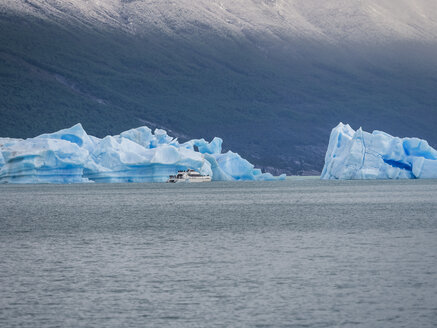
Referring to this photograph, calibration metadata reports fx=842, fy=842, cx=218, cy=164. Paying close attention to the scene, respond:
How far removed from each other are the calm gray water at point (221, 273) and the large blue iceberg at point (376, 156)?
2509cm

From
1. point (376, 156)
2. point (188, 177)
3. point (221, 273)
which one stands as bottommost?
point (221, 273)

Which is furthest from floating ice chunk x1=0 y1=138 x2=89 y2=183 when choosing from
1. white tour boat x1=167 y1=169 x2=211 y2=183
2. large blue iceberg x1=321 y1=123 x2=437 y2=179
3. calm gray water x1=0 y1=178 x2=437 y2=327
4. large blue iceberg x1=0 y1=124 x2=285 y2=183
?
calm gray water x1=0 y1=178 x2=437 y2=327

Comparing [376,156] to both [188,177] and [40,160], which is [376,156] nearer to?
[188,177]

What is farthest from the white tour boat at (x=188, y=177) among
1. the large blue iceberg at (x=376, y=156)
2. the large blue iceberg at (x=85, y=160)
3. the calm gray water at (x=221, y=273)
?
the calm gray water at (x=221, y=273)

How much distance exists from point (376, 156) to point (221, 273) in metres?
38.7

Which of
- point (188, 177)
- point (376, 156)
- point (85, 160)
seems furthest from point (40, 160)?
point (188, 177)

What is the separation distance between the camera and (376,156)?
51.8 m

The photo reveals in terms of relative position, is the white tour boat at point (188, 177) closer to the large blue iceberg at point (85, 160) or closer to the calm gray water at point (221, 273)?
the large blue iceberg at point (85, 160)

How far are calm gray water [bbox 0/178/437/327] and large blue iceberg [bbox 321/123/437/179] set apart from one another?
25094 millimetres

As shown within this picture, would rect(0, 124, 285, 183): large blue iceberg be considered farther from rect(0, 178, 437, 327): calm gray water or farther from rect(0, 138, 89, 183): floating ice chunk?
rect(0, 178, 437, 327): calm gray water

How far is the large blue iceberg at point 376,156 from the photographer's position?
50.6m

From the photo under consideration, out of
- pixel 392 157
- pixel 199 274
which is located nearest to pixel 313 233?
pixel 199 274

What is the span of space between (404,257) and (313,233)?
5624 millimetres

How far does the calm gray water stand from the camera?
36.4 ft
